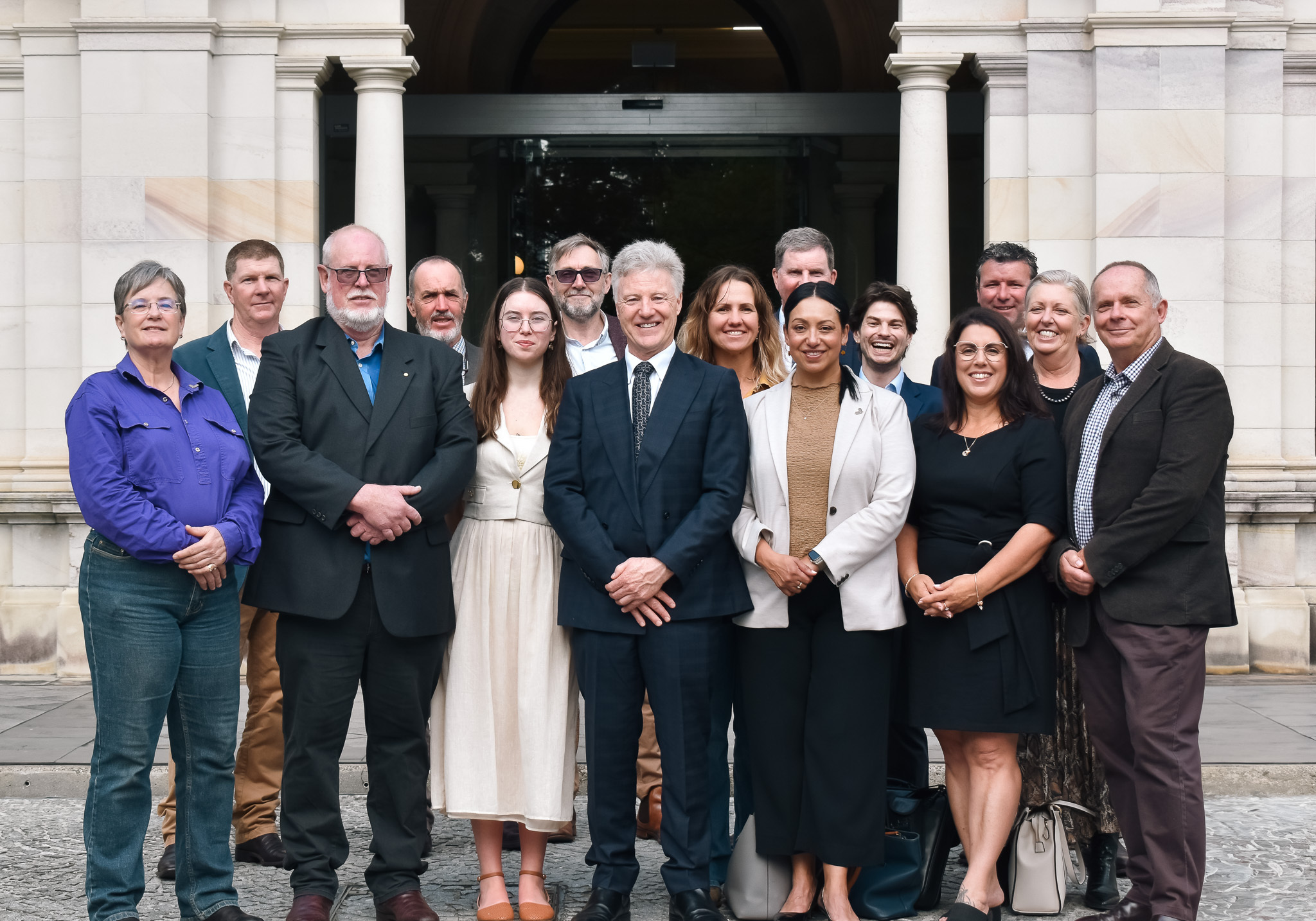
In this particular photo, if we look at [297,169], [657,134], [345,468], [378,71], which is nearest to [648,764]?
[345,468]

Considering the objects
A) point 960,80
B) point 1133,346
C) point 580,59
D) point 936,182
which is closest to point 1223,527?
point 1133,346

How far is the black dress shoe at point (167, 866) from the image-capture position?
5184 mm

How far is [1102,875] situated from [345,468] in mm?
3166

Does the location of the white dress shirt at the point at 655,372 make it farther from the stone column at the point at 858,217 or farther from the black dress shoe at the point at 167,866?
the stone column at the point at 858,217

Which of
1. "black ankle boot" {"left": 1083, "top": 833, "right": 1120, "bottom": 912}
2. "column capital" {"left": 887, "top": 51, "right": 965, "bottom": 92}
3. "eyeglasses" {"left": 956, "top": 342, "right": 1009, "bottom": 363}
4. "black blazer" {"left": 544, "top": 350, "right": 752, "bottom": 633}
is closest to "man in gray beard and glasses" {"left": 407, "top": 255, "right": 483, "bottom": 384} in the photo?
"black blazer" {"left": 544, "top": 350, "right": 752, "bottom": 633}

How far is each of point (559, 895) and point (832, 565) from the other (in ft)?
5.50

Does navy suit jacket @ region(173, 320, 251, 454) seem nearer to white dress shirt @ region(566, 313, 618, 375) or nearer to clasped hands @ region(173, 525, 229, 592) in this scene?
clasped hands @ region(173, 525, 229, 592)

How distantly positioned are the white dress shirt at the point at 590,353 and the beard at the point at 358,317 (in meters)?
1.21

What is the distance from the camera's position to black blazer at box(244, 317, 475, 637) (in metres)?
4.52

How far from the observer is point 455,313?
592 cm

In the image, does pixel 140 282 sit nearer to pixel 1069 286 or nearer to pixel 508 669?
pixel 508 669

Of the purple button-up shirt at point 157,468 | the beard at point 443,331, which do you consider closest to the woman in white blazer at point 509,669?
the purple button-up shirt at point 157,468

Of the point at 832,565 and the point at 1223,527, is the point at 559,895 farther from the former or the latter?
the point at 1223,527

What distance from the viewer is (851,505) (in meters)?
4.65
